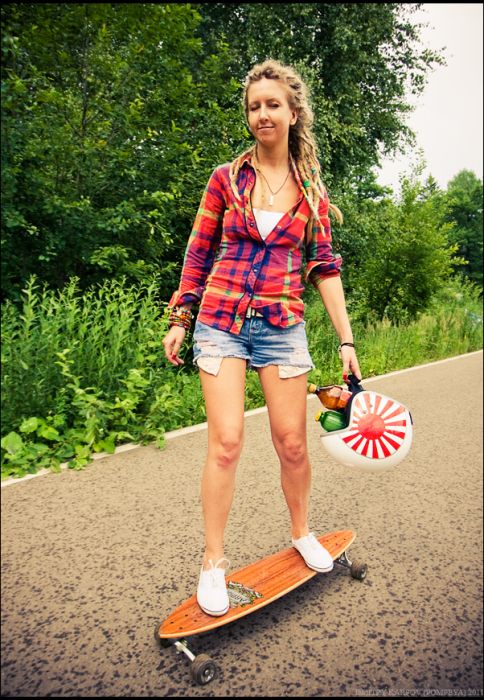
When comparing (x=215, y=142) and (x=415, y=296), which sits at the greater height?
(x=215, y=142)

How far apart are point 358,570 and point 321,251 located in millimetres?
1631

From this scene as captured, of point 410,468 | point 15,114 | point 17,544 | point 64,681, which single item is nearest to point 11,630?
point 64,681

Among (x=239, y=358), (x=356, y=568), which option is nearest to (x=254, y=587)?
(x=356, y=568)

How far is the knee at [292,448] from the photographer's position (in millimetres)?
2434

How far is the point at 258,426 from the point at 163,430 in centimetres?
118

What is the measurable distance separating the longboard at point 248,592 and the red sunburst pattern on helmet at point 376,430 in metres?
0.75

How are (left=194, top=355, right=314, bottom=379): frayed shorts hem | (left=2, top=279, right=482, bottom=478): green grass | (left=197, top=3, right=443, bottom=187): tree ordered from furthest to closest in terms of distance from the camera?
(left=197, top=3, right=443, bottom=187): tree → (left=2, top=279, right=482, bottom=478): green grass → (left=194, top=355, right=314, bottom=379): frayed shorts hem

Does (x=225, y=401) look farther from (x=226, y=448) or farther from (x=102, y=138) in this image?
(x=102, y=138)

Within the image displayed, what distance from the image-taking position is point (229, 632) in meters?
2.36

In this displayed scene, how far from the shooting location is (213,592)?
2240mm

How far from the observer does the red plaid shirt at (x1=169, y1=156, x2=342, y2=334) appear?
229 cm

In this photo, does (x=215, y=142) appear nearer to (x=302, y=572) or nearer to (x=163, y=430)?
(x=163, y=430)

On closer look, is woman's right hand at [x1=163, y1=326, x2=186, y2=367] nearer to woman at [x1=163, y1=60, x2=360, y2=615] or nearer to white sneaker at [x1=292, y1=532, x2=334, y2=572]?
woman at [x1=163, y1=60, x2=360, y2=615]

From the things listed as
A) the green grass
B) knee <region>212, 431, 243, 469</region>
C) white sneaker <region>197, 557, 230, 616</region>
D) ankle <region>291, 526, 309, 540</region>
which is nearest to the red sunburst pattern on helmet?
knee <region>212, 431, 243, 469</region>
